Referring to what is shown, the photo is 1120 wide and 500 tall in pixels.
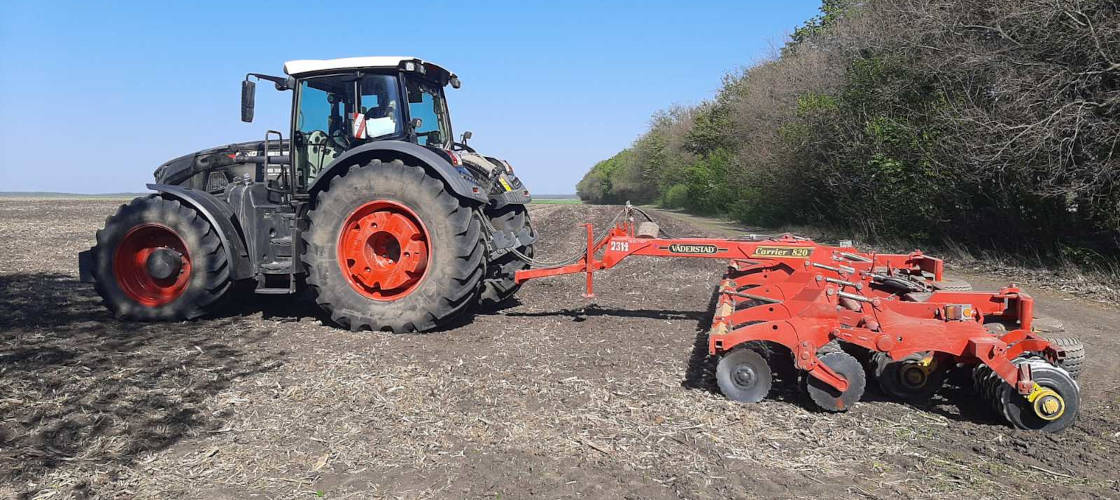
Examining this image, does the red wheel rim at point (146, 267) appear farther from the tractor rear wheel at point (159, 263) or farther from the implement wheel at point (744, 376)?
the implement wheel at point (744, 376)

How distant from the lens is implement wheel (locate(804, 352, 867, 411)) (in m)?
4.05

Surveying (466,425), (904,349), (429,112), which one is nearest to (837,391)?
(904,349)

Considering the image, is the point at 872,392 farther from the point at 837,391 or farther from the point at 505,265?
the point at 505,265

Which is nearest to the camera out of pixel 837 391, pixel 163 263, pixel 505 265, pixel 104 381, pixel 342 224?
pixel 837 391

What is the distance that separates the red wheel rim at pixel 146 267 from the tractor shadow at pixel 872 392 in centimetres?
469

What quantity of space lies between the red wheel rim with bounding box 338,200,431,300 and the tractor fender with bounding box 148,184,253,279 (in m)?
1.09

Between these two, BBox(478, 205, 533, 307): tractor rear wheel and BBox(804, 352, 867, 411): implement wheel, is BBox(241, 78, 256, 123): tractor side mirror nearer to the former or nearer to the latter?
BBox(478, 205, 533, 307): tractor rear wheel

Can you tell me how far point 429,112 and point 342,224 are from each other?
5.54 ft

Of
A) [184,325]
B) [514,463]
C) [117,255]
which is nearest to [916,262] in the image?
[514,463]

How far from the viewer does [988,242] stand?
11.4 m

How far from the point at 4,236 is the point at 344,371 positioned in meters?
15.4

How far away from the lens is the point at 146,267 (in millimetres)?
6617

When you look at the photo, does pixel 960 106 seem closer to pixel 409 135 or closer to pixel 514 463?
pixel 409 135

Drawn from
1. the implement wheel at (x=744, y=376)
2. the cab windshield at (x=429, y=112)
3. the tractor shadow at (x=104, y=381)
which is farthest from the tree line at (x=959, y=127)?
the tractor shadow at (x=104, y=381)
